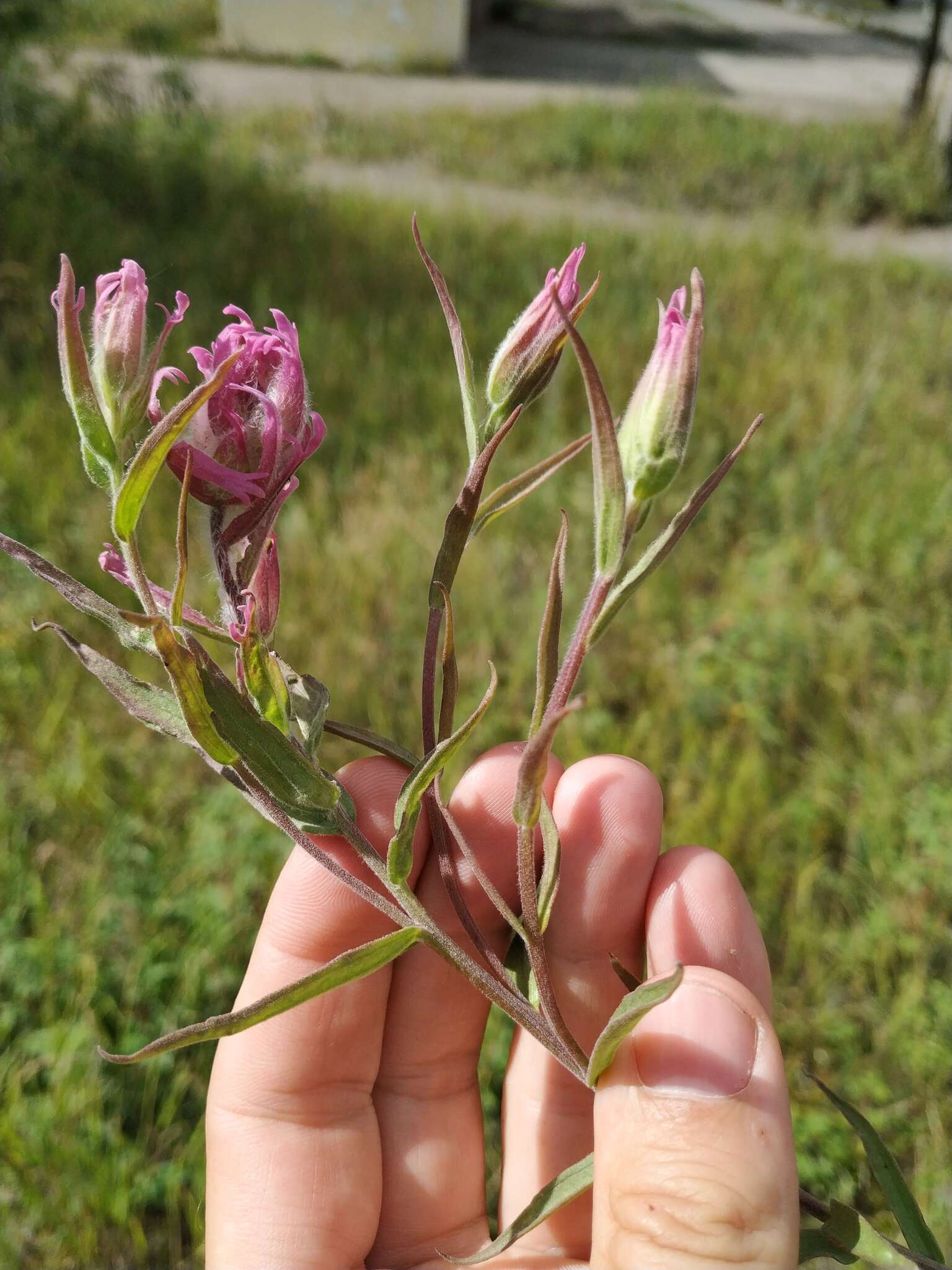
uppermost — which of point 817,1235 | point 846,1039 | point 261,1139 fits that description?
point 817,1235

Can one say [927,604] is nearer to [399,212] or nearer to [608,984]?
[608,984]

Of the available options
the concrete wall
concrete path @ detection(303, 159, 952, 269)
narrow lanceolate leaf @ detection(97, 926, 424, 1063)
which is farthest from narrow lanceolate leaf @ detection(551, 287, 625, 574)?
the concrete wall

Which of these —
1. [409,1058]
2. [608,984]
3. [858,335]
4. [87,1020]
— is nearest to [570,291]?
[608,984]

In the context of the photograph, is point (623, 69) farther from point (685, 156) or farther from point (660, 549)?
point (660, 549)

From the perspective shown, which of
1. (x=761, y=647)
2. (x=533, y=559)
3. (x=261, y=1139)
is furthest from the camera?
(x=533, y=559)

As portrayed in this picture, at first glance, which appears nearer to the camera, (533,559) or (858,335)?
(533,559)

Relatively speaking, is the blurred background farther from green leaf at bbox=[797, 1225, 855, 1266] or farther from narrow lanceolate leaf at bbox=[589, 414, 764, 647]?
narrow lanceolate leaf at bbox=[589, 414, 764, 647]

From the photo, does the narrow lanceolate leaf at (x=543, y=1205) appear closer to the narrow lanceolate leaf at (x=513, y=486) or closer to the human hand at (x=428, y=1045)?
the human hand at (x=428, y=1045)

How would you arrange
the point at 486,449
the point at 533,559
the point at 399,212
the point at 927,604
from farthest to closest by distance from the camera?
the point at 399,212 < the point at 533,559 < the point at 927,604 < the point at 486,449
